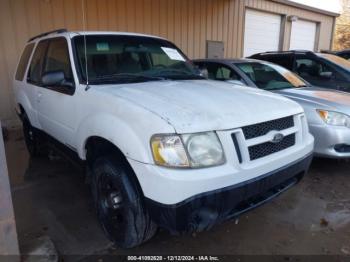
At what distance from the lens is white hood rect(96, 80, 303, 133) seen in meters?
2.05

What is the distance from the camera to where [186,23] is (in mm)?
9352

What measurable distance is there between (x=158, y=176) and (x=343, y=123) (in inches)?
117

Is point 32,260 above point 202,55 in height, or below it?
below

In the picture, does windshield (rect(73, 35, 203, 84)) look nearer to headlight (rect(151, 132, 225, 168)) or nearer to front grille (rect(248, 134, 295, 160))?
headlight (rect(151, 132, 225, 168))

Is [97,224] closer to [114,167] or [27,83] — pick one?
[114,167]

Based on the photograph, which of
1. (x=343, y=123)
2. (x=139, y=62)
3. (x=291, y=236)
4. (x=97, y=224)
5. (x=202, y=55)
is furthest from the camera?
(x=202, y=55)

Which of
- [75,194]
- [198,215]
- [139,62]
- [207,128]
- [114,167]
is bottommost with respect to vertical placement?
[75,194]

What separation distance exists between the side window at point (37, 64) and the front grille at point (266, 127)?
2845mm

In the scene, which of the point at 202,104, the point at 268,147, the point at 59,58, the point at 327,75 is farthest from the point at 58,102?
the point at 327,75

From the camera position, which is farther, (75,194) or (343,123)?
(343,123)

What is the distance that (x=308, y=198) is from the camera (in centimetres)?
354

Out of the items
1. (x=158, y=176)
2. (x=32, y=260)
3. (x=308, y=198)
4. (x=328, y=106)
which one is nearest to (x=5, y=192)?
(x=32, y=260)

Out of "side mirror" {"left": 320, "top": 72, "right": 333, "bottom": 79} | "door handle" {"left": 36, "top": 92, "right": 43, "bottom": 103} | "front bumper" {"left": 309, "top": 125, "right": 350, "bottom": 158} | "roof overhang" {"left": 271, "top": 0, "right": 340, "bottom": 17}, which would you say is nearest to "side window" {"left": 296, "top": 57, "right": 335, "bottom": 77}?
"side mirror" {"left": 320, "top": 72, "right": 333, "bottom": 79}

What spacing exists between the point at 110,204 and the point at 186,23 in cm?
794
